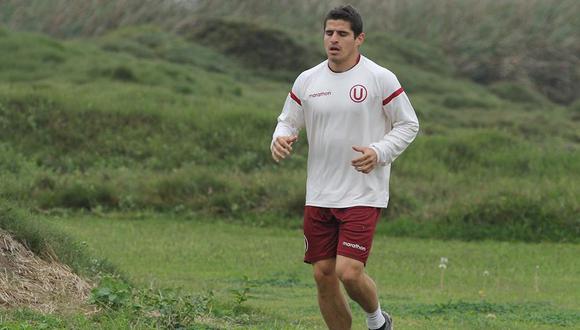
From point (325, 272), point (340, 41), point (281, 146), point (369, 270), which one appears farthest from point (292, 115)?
point (369, 270)

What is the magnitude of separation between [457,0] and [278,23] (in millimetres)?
5775

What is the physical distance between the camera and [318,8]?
3931 centimetres

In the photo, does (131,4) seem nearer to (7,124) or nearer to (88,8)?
(88,8)

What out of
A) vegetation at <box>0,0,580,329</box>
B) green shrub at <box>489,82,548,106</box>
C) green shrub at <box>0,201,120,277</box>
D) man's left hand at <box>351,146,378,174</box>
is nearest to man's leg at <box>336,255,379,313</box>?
man's left hand at <box>351,146,378,174</box>

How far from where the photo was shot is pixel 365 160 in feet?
26.8

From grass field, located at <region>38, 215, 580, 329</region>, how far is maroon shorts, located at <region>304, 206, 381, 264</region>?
0.93 metres

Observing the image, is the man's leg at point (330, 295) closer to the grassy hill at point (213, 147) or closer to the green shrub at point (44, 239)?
the green shrub at point (44, 239)

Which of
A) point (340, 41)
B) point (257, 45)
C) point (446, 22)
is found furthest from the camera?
point (446, 22)

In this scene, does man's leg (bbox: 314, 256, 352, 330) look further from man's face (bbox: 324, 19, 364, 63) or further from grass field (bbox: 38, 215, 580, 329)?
man's face (bbox: 324, 19, 364, 63)

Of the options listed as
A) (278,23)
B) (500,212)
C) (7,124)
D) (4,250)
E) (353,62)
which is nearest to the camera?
(353,62)

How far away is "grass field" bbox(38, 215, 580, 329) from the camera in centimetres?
1098

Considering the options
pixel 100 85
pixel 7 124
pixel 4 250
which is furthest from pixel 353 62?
pixel 100 85

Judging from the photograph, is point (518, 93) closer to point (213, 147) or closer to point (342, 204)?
point (213, 147)

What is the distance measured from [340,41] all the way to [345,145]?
0.70 metres
